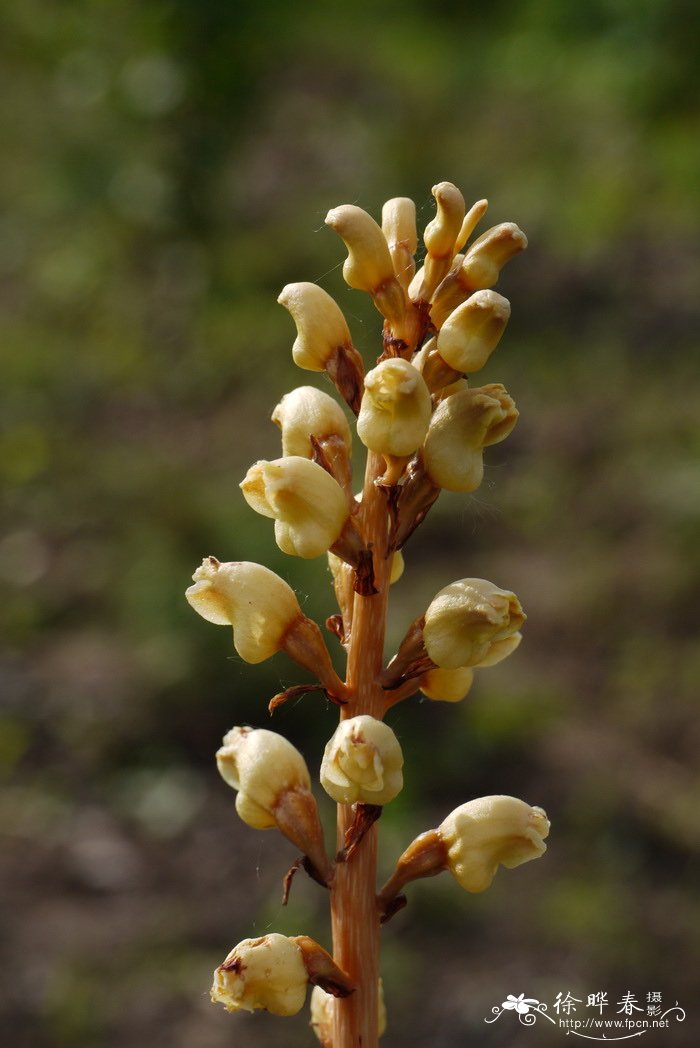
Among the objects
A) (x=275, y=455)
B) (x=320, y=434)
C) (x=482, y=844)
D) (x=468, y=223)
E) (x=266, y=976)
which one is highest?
(x=275, y=455)

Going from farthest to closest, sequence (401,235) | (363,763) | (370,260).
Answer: (401,235), (370,260), (363,763)

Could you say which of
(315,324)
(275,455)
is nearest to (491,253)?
(315,324)

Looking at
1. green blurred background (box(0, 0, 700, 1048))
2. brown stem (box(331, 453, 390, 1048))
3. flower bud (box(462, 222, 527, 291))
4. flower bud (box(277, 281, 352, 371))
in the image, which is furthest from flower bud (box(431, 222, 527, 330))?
green blurred background (box(0, 0, 700, 1048))

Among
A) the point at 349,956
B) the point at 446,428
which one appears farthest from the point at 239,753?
the point at 446,428

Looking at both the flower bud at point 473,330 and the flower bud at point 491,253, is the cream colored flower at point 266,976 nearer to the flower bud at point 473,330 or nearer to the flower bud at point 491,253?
the flower bud at point 473,330

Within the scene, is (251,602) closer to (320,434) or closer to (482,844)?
(320,434)

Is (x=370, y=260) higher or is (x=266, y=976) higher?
Answer: (x=370, y=260)

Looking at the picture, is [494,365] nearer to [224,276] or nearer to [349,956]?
[224,276]
